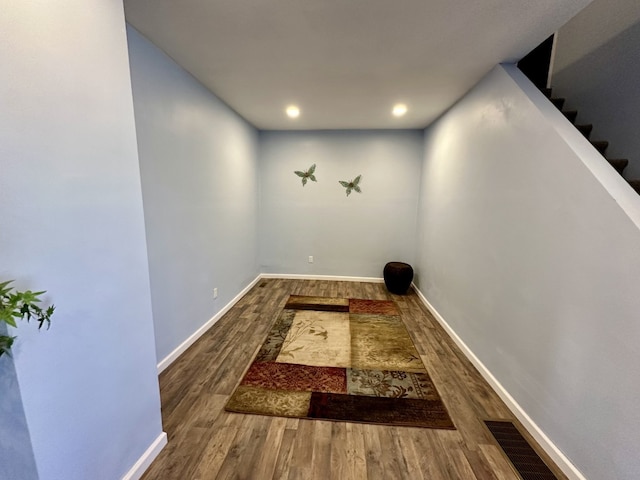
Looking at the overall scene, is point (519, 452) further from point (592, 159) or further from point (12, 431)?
point (12, 431)

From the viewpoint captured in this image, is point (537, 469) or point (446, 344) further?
point (446, 344)

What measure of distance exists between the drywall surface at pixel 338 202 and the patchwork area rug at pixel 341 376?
153 centimetres

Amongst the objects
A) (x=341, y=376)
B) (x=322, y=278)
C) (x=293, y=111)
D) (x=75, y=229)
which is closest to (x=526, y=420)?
A: (x=341, y=376)

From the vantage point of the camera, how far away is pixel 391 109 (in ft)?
10.4

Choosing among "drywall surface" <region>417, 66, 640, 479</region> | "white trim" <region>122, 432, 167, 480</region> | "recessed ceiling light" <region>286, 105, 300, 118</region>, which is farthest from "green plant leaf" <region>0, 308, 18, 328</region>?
"recessed ceiling light" <region>286, 105, 300, 118</region>

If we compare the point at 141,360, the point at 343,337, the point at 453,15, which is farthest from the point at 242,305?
the point at 453,15

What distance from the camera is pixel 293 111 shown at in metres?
3.31

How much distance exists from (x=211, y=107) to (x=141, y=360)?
2.49 meters

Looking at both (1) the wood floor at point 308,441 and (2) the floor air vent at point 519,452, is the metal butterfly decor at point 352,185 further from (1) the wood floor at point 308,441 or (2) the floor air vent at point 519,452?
(2) the floor air vent at point 519,452

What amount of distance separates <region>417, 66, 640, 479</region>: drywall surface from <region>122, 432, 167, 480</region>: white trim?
224 cm

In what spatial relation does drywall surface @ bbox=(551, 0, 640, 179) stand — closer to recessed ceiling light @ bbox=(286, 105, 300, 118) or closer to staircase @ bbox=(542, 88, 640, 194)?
staircase @ bbox=(542, 88, 640, 194)

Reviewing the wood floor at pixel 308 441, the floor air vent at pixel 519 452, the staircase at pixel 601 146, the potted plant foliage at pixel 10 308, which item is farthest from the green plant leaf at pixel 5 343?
the staircase at pixel 601 146

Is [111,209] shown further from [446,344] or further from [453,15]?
[446,344]

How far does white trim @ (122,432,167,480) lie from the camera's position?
1.30 metres
